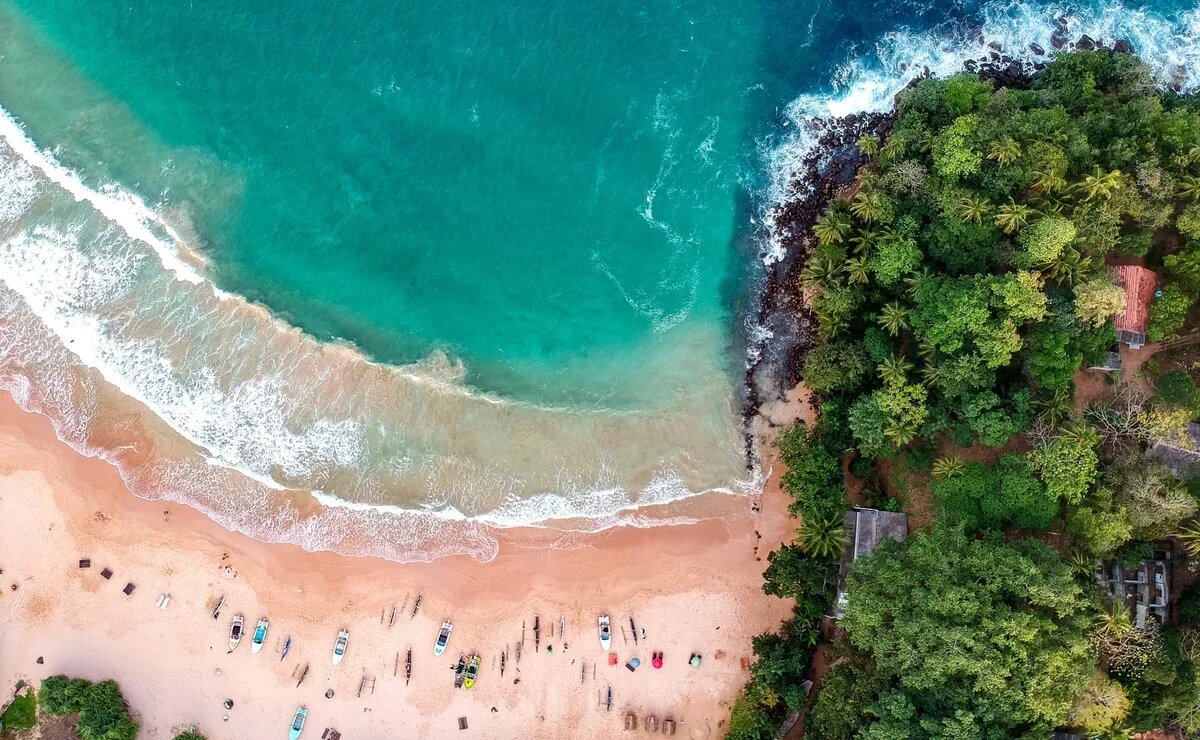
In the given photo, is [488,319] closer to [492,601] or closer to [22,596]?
[492,601]

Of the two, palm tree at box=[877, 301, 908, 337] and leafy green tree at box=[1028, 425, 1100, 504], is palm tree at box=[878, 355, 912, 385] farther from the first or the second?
leafy green tree at box=[1028, 425, 1100, 504]

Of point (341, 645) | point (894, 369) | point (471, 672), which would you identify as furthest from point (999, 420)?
point (341, 645)

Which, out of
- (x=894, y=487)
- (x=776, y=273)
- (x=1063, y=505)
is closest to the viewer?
(x=1063, y=505)

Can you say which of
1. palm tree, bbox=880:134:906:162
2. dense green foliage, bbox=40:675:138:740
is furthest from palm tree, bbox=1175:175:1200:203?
dense green foliage, bbox=40:675:138:740

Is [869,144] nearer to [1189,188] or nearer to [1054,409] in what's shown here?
[1189,188]

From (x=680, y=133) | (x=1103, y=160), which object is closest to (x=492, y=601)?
(x=680, y=133)

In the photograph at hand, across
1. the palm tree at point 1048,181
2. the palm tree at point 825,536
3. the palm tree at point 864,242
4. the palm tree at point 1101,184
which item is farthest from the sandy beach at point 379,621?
the palm tree at point 1101,184
